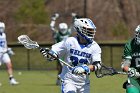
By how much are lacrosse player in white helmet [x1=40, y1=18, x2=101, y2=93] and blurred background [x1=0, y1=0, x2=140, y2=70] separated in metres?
30.6

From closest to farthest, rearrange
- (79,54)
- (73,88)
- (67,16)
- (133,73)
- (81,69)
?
(81,69), (133,73), (73,88), (79,54), (67,16)

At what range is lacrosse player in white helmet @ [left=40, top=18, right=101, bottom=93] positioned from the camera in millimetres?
9250

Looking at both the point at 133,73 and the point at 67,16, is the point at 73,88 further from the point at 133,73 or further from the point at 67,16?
the point at 67,16

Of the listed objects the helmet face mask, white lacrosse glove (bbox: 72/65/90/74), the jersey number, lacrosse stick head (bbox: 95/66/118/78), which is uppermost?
the helmet face mask

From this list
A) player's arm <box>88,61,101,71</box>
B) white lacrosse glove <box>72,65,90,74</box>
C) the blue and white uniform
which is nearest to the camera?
white lacrosse glove <box>72,65,90,74</box>

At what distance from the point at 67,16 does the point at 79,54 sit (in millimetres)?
39919

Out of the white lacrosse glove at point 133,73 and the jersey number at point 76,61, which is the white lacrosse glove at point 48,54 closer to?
the jersey number at point 76,61

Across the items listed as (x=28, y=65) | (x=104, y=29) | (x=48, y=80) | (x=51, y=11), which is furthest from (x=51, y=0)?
(x=48, y=80)

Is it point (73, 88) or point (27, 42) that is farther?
point (27, 42)

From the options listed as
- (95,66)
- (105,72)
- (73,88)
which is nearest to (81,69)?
(95,66)

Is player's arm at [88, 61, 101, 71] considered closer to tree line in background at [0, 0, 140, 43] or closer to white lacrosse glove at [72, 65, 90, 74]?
white lacrosse glove at [72, 65, 90, 74]

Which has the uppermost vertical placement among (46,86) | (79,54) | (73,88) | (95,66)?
(79,54)

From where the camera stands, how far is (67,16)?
161 feet

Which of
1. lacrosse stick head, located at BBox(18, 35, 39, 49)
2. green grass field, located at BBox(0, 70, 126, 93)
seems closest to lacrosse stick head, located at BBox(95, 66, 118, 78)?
lacrosse stick head, located at BBox(18, 35, 39, 49)
